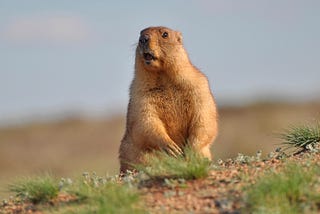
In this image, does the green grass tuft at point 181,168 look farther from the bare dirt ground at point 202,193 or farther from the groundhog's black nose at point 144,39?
the groundhog's black nose at point 144,39

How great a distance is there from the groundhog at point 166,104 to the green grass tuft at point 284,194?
2503 millimetres

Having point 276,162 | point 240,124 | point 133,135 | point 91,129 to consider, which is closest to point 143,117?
point 133,135

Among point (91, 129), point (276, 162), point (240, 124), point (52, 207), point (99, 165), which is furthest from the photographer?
point (91, 129)

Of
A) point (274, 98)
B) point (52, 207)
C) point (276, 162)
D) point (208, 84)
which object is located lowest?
point (52, 207)

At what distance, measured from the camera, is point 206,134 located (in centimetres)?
940

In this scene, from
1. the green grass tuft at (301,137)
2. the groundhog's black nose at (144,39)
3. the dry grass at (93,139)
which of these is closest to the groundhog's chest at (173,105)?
the groundhog's black nose at (144,39)

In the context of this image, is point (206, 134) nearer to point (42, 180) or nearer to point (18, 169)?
point (42, 180)

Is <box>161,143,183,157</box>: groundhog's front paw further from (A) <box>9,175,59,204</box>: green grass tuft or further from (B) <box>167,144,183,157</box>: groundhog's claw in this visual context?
(A) <box>9,175,59,204</box>: green grass tuft

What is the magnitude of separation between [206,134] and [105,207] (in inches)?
125

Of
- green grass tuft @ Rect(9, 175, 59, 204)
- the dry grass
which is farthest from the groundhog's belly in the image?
the dry grass

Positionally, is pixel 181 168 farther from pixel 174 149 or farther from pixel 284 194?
pixel 174 149

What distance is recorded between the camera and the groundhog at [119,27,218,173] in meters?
9.33

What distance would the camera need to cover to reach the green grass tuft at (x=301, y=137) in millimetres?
9242

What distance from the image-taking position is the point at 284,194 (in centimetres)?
654
